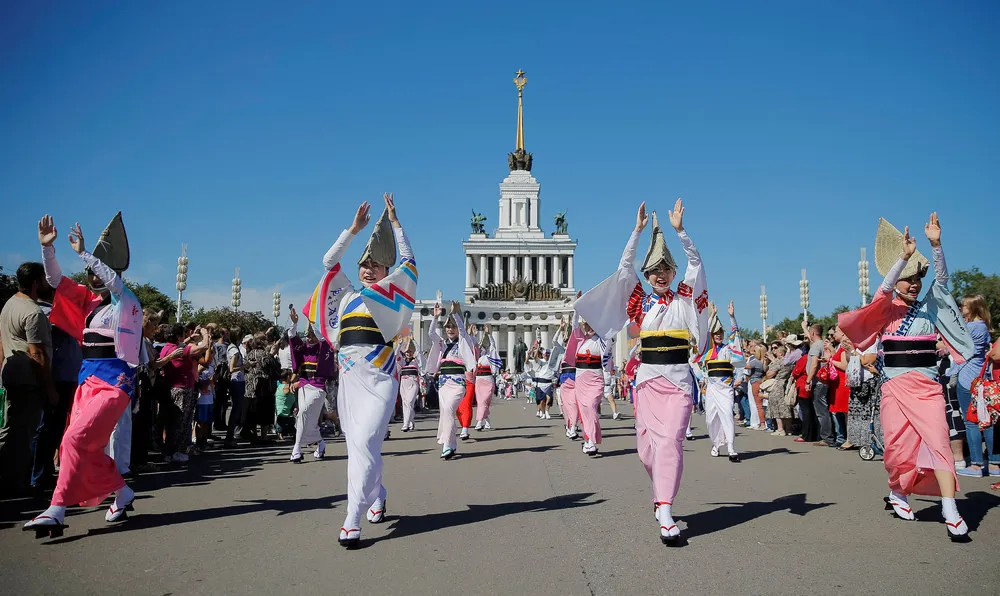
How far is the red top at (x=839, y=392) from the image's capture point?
1210 cm

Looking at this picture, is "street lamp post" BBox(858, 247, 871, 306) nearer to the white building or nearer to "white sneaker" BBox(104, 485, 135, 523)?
"white sneaker" BBox(104, 485, 135, 523)

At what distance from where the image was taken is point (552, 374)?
22.4 m

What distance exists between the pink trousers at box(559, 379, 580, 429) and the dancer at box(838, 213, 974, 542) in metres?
8.20

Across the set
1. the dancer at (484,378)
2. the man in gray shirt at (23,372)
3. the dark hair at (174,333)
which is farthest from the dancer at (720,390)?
the man in gray shirt at (23,372)

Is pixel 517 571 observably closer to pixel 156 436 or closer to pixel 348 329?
pixel 348 329

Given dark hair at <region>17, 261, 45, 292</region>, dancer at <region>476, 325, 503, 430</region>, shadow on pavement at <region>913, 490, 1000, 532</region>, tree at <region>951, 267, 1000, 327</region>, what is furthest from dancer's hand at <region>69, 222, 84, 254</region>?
tree at <region>951, 267, 1000, 327</region>

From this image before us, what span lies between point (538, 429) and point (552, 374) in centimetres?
497

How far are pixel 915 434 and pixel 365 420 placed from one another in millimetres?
4605

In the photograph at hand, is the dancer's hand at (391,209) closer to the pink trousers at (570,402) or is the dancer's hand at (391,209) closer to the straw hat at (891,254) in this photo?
the straw hat at (891,254)

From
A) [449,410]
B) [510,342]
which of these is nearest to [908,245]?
[449,410]

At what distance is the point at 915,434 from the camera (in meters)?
6.24

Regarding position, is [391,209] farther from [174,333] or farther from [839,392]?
[839,392]

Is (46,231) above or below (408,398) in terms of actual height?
above

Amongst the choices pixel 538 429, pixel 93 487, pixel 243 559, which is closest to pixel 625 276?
pixel 243 559
